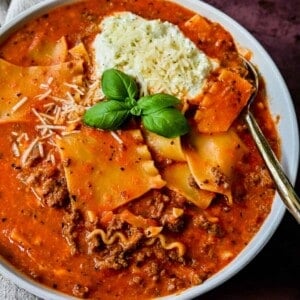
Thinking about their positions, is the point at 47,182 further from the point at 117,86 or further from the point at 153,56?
the point at 153,56

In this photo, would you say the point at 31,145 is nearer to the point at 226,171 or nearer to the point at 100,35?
the point at 100,35

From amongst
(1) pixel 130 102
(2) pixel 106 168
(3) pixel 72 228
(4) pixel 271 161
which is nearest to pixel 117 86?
(1) pixel 130 102

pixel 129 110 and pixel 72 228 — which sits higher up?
pixel 129 110

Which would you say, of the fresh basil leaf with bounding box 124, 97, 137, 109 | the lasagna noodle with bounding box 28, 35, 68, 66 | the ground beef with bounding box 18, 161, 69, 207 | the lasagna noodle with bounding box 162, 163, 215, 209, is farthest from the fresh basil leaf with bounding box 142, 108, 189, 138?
the lasagna noodle with bounding box 28, 35, 68, 66

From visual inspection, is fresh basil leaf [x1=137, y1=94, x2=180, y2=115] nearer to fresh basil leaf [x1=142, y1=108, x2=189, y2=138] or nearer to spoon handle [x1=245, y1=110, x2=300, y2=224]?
fresh basil leaf [x1=142, y1=108, x2=189, y2=138]

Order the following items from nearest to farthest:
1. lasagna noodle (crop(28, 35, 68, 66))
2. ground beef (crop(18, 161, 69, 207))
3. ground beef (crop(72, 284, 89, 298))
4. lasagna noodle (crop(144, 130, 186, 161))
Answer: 1. ground beef (crop(72, 284, 89, 298))
2. ground beef (crop(18, 161, 69, 207))
3. lasagna noodle (crop(144, 130, 186, 161))
4. lasagna noodle (crop(28, 35, 68, 66))

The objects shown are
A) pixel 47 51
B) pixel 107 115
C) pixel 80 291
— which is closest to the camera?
pixel 80 291

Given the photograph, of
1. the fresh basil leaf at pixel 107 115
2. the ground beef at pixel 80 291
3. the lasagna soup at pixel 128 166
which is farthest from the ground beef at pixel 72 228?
the fresh basil leaf at pixel 107 115
